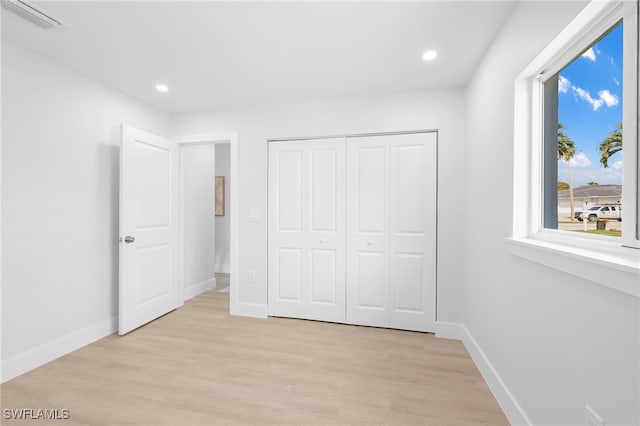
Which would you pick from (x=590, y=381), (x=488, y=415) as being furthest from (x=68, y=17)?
(x=488, y=415)

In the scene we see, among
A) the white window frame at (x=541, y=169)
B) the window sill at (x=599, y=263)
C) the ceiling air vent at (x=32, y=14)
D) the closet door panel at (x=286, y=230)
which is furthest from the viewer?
the closet door panel at (x=286, y=230)

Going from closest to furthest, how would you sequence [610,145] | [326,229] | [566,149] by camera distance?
[610,145] < [566,149] < [326,229]

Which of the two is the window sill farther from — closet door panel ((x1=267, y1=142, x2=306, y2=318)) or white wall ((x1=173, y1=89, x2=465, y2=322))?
closet door panel ((x1=267, y1=142, x2=306, y2=318))

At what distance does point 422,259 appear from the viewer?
2896 millimetres

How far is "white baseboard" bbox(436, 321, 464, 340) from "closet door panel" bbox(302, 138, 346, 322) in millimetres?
996

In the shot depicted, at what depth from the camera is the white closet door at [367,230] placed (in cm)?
298

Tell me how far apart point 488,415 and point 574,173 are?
148 cm

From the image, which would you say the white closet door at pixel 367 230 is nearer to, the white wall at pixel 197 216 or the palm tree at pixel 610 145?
the palm tree at pixel 610 145

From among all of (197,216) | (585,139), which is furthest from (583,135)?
(197,216)

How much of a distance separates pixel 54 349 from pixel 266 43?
3.02 metres

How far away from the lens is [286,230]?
3277 mm

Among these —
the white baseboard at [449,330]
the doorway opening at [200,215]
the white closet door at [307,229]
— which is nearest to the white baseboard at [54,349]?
the doorway opening at [200,215]

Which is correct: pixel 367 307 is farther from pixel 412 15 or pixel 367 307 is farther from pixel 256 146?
pixel 412 15

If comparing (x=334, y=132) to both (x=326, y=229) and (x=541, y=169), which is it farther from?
(x=541, y=169)
